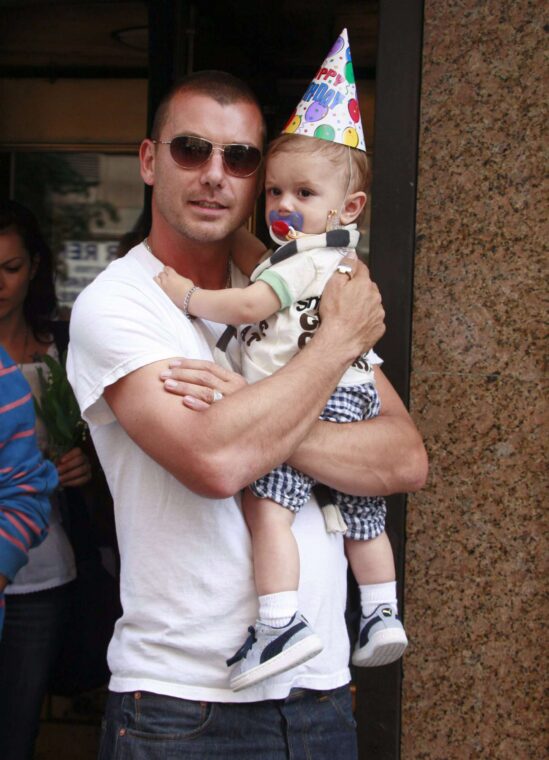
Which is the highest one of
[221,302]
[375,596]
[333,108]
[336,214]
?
[333,108]

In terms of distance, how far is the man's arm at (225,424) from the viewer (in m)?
2.01

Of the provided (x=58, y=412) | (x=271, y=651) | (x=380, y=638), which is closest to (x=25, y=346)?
(x=58, y=412)

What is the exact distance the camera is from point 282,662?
2.08 metres

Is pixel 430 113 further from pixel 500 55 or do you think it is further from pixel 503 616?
pixel 503 616

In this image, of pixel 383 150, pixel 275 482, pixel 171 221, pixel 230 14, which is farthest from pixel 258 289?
pixel 230 14

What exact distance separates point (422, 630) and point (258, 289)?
4.64 ft

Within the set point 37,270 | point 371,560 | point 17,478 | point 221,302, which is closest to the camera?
point 221,302

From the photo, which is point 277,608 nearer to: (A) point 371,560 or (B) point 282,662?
(B) point 282,662

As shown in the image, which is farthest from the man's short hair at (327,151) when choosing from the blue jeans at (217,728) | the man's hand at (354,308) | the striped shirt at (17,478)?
the blue jeans at (217,728)

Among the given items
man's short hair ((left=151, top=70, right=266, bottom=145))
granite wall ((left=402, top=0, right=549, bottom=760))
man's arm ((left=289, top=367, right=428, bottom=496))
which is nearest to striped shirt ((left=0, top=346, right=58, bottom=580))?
man's short hair ((left=151, top=70, right=266, bottom=145))

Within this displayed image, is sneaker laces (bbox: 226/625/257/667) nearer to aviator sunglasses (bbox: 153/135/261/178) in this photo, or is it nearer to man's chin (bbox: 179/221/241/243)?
man's chin (bbox: 179/221/241/243)

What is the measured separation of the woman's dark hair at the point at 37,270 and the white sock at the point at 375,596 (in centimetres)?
180

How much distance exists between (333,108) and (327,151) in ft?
0.45

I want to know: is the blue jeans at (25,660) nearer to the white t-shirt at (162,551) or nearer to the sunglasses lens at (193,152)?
the white t-shirt at (162,551)
